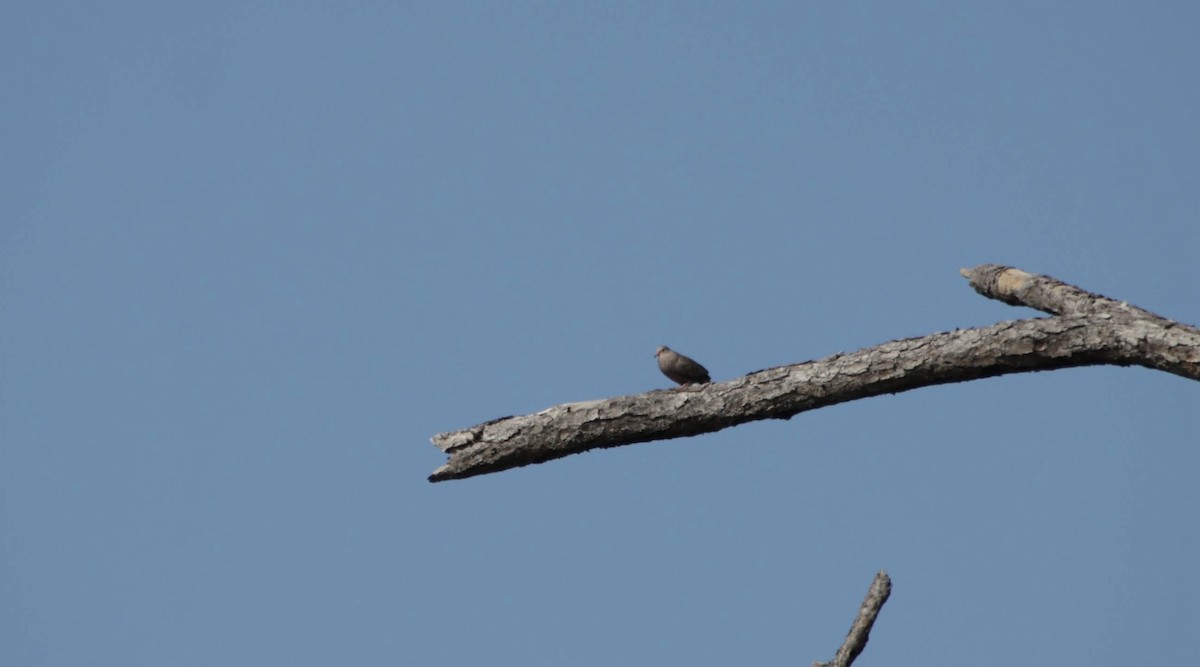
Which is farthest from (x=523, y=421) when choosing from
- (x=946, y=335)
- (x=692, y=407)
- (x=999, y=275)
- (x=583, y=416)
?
(x=999, y=275)

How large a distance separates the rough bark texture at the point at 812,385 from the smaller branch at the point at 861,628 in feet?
3.88

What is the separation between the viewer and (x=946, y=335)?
7793 millimetres

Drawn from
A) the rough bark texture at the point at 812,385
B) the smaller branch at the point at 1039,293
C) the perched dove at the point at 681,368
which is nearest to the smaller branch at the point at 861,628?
the rough bark texture at the point at 812,385

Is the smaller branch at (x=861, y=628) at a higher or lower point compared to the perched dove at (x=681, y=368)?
lower

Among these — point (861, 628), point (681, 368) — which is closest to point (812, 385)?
point (861, 628)

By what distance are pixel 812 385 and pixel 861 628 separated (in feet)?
4.65

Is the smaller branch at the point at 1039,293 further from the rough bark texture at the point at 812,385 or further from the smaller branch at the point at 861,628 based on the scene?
the smaller branch at the point at 861,628

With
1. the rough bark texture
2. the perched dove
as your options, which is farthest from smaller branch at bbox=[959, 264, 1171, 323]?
the perched dove

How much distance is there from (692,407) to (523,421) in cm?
100

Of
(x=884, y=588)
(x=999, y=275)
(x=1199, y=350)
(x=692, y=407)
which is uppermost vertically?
(x=999, y=275)

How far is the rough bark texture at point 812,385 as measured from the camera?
759cm

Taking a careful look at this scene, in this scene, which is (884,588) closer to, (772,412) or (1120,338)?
(772,412)

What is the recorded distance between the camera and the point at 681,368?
31.9ft

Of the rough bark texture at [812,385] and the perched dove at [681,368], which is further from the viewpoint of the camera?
the perched dove at [681,368]
